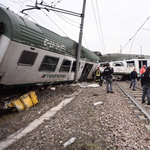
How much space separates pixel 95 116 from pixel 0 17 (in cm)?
525

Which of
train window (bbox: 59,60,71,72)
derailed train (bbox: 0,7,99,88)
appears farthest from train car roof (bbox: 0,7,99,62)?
train window (bbox: 59,60,71,72)

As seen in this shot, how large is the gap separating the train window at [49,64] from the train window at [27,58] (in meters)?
0.74

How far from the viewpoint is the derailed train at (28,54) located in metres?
4.74

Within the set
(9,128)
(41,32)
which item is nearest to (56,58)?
(41,32)

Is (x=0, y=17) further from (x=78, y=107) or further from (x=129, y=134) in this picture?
(x=129, y=134)

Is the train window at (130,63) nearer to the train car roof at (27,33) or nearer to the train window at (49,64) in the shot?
the train car roof at (27,33)

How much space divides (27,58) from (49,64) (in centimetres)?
161

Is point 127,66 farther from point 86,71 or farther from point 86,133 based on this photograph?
point 86,133

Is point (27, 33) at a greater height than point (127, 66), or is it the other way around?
point (27, 33)

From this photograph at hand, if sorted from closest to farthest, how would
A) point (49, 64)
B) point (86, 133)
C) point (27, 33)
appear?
point (86, 133)
point (27, 33)
point (49, 64)

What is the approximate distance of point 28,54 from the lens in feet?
18.0

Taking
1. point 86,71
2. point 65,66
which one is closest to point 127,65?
point 86,71

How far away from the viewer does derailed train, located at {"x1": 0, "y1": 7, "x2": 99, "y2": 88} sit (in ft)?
15.5

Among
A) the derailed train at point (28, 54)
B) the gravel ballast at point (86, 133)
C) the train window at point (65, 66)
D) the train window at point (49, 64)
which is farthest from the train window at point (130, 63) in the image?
the gravel ballast at point (86, 133)
